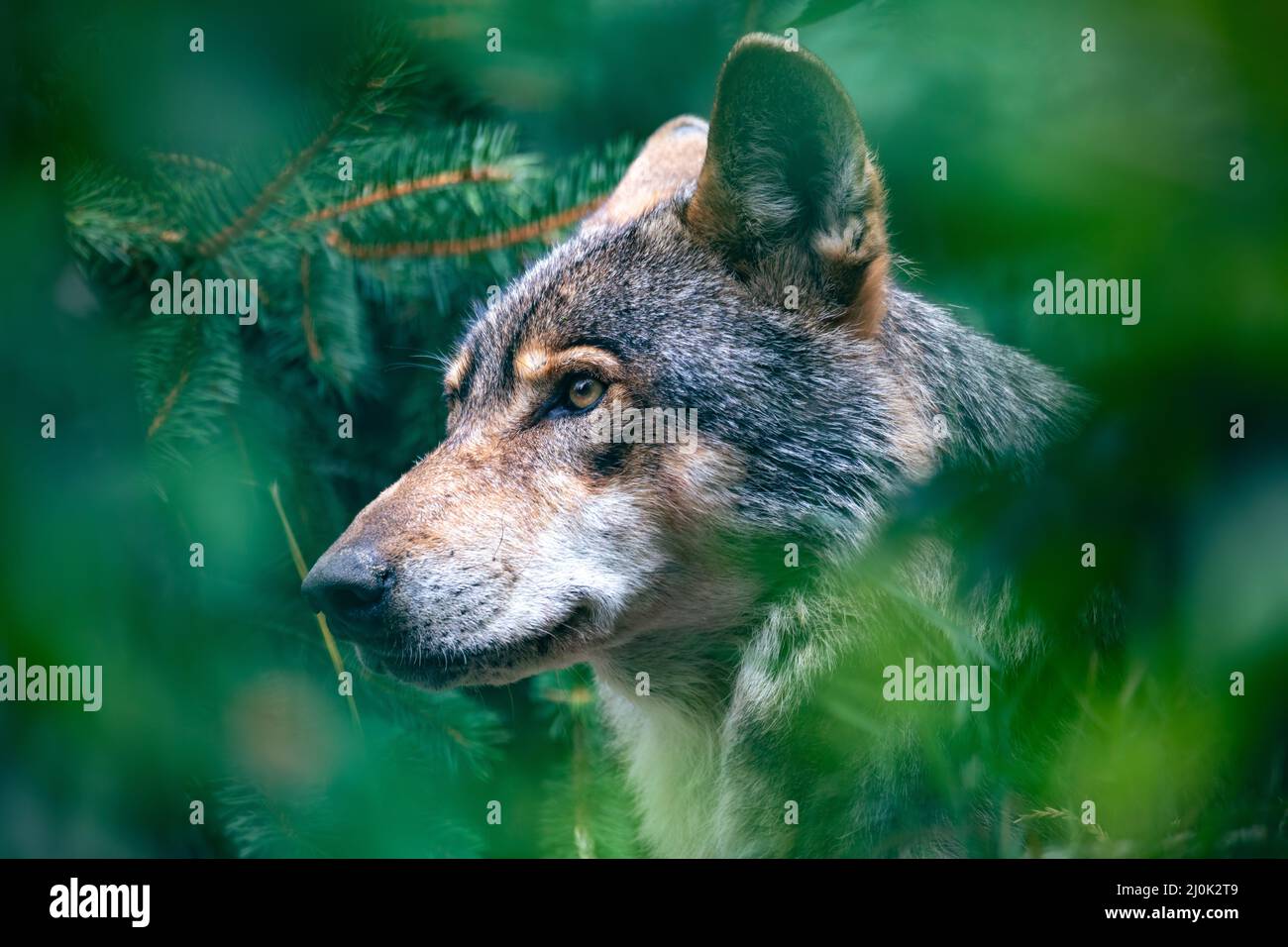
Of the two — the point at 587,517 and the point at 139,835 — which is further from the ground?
the point at 587,517

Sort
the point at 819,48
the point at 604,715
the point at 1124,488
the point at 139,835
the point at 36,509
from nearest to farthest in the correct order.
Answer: the point at 1124,488, the point at 819,48, the point at 36,509, the point at 139,835, the point at 604,715

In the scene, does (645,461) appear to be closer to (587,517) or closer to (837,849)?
(587,517)

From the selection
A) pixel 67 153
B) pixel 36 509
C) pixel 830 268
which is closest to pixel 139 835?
pixel 36 509

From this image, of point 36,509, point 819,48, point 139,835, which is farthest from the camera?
point 139,835

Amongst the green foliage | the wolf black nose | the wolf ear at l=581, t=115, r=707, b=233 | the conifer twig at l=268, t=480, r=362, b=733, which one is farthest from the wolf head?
the conifer twig at l=268, t=480, r=362, b=733

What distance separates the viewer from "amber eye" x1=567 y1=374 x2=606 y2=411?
8.39ft

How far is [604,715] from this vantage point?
10.4ft

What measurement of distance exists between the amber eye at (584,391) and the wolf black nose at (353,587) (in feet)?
2.01

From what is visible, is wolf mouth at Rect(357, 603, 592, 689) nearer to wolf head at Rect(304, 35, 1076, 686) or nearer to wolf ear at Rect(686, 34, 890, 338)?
wolf head at Rect(304, 35, 1076, 686)

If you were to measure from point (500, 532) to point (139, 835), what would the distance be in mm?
1303

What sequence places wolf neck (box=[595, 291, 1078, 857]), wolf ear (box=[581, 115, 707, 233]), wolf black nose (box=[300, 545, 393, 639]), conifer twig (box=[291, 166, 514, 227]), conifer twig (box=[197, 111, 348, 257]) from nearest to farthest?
wolf black nose (box=[300, 545, 393, 639]) < wolf neck (box=[595, 291, 1078, 857]) < conifer twig (box=[197, 111, 348, 257]) < conifer twig (box=[291, 166, 514, 227]) < wolf ear (box=[581, 115, 707, 233])

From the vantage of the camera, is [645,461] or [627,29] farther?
[627,29]

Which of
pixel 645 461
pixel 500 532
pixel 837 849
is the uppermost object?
pixel 645 461

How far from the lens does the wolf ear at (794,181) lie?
2.26 metres
